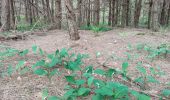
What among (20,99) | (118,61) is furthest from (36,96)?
(118,61)

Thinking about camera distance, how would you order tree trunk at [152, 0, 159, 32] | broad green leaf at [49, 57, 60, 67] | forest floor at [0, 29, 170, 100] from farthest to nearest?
tree trunk at [152, 0, 159, 32] < broad green leaf at [49, 57, 60, 67] < forest floor at [0, 29, 170, 100]

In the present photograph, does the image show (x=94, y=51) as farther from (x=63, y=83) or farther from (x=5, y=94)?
(x=5, y=94)

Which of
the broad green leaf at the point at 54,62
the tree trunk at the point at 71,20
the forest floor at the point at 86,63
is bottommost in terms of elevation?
the forest floor at the point at 86,63

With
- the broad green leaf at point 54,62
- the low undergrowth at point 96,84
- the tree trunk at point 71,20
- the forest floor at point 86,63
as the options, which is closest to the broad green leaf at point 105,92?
the low undergrowth at point 96,84

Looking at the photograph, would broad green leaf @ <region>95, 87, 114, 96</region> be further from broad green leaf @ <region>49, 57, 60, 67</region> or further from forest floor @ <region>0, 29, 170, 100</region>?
broad green leaf @ <region>49, 57, 60, 67</region>

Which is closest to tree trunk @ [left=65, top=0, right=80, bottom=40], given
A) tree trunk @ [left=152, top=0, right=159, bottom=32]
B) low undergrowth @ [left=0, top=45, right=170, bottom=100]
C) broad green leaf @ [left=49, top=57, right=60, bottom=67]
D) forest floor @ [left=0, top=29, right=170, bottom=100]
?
forest floor @ [left=0, top=29, right=170, bottom=100]

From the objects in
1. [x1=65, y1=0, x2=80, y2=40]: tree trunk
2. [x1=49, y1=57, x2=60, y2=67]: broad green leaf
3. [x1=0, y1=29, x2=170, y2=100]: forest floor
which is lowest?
[x1=0, y1=29, x2=170, y2=100]: forest floor

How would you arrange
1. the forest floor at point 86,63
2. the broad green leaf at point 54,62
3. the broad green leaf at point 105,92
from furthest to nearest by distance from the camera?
the broad green leaf at point 54,62 < the forest floor at point 86,63 < the broad green leaf at point 105,92

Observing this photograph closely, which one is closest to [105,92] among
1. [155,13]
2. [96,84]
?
[96,84]

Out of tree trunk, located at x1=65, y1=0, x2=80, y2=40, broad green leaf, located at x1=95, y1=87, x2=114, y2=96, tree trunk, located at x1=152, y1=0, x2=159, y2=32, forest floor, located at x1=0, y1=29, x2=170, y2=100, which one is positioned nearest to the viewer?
broad green leaf, located at x1=95, y1=87, x2=114, y2=96

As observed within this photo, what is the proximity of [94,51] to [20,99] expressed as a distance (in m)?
2.43

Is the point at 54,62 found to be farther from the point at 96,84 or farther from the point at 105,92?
the point at 105,92

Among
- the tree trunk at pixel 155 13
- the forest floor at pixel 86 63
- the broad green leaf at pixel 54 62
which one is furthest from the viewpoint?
the tree trunk at pixel 155 13

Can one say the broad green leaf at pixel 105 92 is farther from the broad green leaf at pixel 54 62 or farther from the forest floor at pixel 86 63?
the broad green leaf at pixel 54 62
